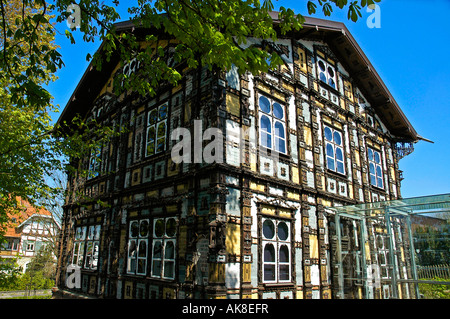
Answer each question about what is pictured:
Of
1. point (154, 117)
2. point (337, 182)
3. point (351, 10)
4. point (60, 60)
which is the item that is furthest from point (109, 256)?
point (351, 10)

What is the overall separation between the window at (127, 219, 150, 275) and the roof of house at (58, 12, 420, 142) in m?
8.07

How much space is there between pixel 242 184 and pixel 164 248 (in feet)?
11.4

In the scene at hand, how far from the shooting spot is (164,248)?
10336 millimetres

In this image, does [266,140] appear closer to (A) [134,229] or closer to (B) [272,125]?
(B) [272,125]

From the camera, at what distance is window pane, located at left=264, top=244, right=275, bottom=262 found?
9.77m

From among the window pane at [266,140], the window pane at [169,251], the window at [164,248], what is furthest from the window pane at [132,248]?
the window pane at [266,140]

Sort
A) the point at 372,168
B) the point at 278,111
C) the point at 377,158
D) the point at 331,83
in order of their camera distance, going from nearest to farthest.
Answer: the point at 278,111, the point at 331,83, the point at 372,168, the point at 377,158

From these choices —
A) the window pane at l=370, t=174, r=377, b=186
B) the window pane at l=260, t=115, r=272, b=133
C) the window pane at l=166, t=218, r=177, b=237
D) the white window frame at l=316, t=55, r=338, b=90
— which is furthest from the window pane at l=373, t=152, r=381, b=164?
the window pane at l=166, t=218, r=177, b=237

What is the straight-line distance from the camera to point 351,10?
528cm

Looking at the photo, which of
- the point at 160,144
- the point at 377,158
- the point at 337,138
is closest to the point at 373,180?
the point at 377,158

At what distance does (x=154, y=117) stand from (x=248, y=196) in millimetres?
5596

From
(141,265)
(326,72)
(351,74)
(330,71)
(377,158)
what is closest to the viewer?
(141,265)

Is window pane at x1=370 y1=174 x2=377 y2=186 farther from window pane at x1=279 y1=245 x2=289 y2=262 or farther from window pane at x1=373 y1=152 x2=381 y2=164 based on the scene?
window pane at x1=279 y1=245 x2=289 y2=262
